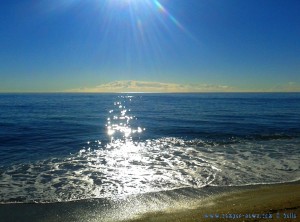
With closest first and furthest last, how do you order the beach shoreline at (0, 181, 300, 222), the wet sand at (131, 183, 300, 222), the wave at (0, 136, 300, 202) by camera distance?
the wet sand at (131, 183, 300, 222) → the beach shoreline at (0, 181, 300, 222) → the wave at (0, 136, 300, 202)

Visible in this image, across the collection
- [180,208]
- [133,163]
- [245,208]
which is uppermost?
[245,208]

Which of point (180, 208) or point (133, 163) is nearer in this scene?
point (180, 208)

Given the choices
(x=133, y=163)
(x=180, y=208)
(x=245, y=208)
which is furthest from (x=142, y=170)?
(x=245, y=208)

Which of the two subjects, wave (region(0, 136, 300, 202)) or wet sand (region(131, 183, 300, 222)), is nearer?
wet sand (region(131, 183, 300, 222))

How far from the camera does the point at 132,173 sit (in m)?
13.6

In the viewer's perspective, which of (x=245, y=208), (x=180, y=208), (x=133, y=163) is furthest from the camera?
(x=133, y=163)

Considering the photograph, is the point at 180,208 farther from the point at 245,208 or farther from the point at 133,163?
the point at 133,163

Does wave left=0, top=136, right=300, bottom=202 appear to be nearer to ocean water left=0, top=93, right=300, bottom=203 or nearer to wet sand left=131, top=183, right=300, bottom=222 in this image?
ocean water left=0, top=93, right=300, bottom=203

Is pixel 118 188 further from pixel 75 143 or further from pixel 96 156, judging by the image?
pixel 75 143

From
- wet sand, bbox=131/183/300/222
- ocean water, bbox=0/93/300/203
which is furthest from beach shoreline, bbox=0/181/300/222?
ocean water, bbox=0/93/300/203

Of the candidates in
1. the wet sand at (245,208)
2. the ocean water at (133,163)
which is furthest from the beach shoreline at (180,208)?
the ocean water at (133,163)

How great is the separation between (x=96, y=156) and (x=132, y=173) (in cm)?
482

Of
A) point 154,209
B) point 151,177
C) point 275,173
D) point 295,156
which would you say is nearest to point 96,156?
point 151,177

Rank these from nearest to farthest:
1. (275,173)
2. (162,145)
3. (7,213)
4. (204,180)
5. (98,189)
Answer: (7,213) < (98,189) < (204,180) < (275,173) < (162,145)
